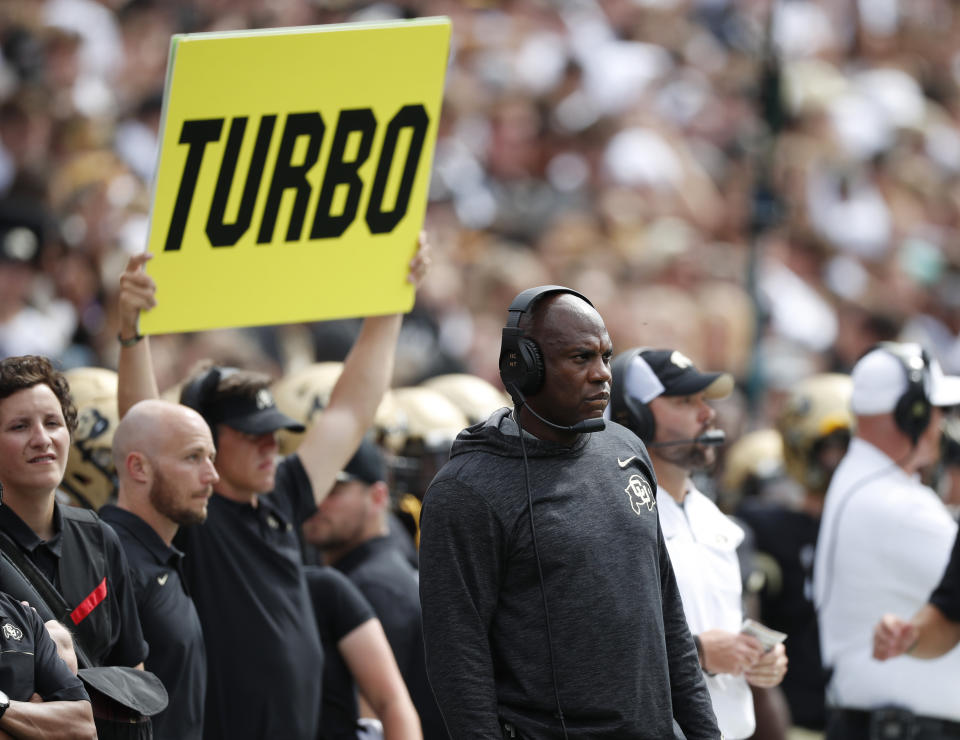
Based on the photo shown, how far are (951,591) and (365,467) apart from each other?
7.58 feet

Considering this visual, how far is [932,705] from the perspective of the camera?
6516 mm

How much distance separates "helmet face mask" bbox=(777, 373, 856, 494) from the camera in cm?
882

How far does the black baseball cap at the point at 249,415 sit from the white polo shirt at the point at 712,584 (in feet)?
4.39

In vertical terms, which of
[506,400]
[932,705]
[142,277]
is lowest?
[932,705]

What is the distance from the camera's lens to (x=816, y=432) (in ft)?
29.0

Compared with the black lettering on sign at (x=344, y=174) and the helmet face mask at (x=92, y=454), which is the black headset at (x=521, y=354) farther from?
the helmet face mask at (x=92, y=454)

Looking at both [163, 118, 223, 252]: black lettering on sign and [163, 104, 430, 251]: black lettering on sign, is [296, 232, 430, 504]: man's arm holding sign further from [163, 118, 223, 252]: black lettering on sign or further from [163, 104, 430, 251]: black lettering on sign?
[163, 118, 223, 252]: black lettering on sign

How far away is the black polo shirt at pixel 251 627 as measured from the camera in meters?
5.48

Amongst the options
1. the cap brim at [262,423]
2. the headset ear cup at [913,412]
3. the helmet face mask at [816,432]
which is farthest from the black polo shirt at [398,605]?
the helmet face mask at [816,432]

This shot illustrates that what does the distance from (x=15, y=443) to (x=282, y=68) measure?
1.75 m

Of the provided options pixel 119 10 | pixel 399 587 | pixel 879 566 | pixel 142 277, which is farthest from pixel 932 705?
pixel 119 10

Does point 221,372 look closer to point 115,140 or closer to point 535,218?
point 115,140

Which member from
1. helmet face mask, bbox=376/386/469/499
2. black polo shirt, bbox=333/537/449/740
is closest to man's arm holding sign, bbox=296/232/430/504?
black polo shirt, bbox=333/537/449/740

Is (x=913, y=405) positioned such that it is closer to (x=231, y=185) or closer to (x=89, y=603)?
(x=231, y=185)
